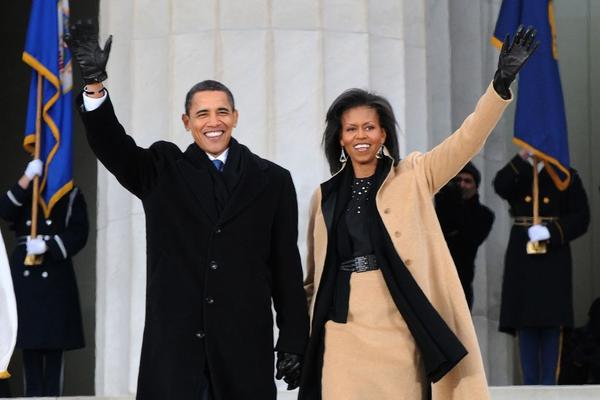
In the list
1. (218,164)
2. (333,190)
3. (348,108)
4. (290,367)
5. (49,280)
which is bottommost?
(290,367)

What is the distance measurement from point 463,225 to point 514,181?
464mm

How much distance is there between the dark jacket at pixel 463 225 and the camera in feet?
36.7

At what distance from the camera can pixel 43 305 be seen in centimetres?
1086

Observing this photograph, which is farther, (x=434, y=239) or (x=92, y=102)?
(x=434, y=239)

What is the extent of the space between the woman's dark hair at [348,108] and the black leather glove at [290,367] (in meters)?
0.93

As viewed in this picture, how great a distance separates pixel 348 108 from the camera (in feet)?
24.4

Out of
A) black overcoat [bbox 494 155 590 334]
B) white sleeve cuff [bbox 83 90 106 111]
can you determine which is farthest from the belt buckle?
black overcoat [bbox 494 155 590 334]

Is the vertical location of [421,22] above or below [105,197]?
above

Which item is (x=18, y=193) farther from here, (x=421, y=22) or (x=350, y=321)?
(x=350, y=321)

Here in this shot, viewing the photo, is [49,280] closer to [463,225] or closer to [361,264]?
[463,225]

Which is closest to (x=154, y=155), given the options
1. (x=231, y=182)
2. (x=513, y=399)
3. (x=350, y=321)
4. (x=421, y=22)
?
(x=231, y=182)

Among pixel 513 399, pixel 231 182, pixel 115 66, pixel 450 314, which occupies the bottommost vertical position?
pixel 513 399

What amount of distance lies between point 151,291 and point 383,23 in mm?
4342

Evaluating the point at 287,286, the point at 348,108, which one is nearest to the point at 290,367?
the point at 287,286
